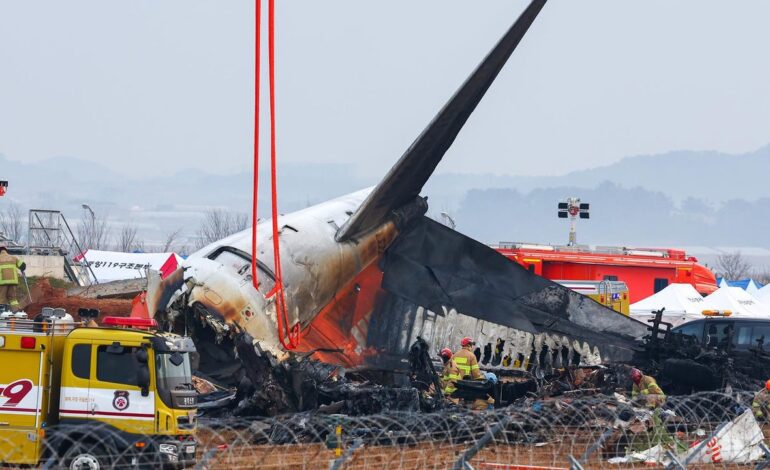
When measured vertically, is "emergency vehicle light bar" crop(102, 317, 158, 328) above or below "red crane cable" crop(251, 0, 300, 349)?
below

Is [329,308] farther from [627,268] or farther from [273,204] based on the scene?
[627,268]

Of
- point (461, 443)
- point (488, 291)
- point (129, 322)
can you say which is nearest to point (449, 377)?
point (488, 291)

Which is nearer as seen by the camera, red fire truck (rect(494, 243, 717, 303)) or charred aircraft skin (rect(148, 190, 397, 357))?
charred aircraft skin (rect(148, 190, 397, 357))

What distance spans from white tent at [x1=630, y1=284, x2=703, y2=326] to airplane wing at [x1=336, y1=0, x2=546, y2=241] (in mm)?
21410

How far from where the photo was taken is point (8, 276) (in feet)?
127

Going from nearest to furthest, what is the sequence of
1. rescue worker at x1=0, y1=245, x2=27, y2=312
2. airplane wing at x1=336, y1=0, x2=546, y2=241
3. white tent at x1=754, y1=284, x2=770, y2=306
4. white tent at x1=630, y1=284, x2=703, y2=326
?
1. airplane wing at x1=336, y1=0, x2=546, y2=241
2. rescue worker at x1=0, y1=245, x2=27, y2=312
3. white tent at x1=630, y1=284, x2=703, y2=326
4. white tent at x1=754, y1=284, x2=770, y2=306

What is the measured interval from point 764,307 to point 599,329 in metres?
21.9

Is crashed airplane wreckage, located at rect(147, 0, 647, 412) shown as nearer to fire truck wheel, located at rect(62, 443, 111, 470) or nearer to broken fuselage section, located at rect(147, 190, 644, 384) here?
broken fuselage section, located at rect(147, 190, 644, 384)

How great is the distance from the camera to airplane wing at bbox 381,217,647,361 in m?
26.8

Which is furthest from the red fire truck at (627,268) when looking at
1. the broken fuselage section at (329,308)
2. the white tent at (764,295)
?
the broken fuselage section at (329,308)

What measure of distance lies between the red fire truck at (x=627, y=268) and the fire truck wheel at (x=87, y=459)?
139ft

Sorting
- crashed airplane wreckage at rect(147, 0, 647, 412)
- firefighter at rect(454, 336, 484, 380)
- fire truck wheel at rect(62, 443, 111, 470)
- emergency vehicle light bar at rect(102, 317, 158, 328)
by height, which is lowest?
fire truck wheel at rect(62, 443, 111, 470)

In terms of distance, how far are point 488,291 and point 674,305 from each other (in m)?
21.3

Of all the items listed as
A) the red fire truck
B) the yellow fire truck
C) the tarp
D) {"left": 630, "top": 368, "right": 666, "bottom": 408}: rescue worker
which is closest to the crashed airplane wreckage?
{"left": 630, "top": 368, "right": 666, "bottom": 408}: rescue worker
